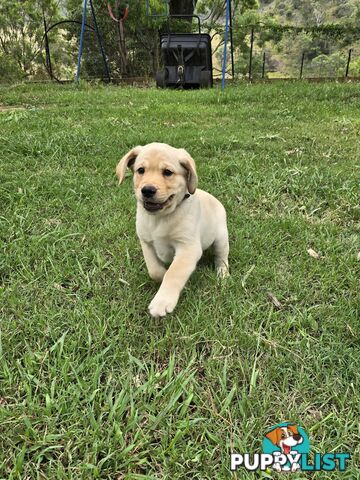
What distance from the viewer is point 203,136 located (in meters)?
5.32

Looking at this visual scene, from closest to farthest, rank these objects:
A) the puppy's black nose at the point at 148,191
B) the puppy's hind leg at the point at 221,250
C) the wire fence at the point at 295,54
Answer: the puppy's black nose at the point at 148,191 → the puppy's hind leg at the point at 221,250 → the wire fence at the point at 295,54

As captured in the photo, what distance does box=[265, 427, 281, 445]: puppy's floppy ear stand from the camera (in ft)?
4.72

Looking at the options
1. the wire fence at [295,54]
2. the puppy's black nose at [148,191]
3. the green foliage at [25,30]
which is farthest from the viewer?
the wire fence at [295,54]

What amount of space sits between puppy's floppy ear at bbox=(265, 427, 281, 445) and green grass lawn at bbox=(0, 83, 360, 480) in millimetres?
28

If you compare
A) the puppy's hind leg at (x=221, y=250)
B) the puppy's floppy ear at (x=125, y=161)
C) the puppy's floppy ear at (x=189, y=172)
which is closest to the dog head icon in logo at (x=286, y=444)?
the puppy's hind leg at (x=221, y=250)

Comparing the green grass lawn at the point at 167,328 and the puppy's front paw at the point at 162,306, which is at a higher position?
the puppy's front paw at the point at 162,306

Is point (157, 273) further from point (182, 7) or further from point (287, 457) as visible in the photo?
point (182, 7)

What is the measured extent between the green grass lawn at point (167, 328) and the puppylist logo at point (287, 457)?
30mm

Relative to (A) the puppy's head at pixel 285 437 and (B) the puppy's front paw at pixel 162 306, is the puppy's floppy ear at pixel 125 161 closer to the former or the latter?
(B) the puppy's front paw at pixel 162 306

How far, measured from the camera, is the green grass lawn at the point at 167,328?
54.9 inches

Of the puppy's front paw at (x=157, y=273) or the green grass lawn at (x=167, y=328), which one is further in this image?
the puppy's front paw at (x=157, y=273)

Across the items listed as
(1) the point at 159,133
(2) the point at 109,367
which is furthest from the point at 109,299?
(1) the point at 159,133

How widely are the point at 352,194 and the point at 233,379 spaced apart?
252cm

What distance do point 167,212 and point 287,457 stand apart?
52.3 inches
